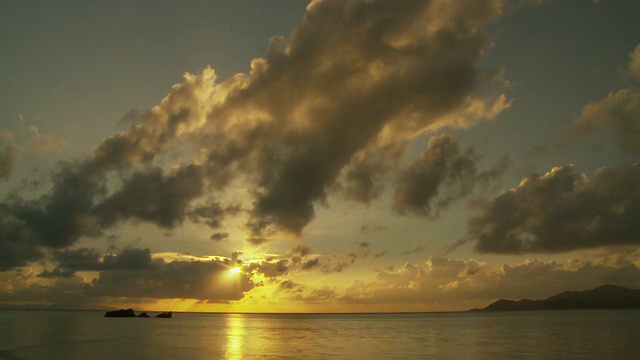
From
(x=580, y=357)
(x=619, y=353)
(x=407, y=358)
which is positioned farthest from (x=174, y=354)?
(x=619, y=353)

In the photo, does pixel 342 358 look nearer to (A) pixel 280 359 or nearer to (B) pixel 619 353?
(A) pixel 280 359

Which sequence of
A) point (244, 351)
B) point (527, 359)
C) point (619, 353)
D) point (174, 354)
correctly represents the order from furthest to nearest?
point (244, 351), point (174, 354), point (619, 353), point (527, 359)

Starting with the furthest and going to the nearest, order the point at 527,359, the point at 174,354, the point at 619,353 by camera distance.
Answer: the point at 174,354 < the point at 619,353 < the point at 527,359

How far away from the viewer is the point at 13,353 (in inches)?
2859

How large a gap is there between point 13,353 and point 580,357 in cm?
8321

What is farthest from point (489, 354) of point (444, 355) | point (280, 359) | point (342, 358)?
point (280, 359)

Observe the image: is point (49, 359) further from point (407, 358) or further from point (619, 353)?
point (619, 353)

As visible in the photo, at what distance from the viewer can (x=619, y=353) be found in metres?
70.8

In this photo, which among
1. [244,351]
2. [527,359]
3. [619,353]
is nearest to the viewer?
[527,359]

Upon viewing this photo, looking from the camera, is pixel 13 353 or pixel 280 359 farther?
pixel 13 353

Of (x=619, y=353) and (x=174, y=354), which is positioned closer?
(x=619, y=353)

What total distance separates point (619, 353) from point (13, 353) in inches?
3584

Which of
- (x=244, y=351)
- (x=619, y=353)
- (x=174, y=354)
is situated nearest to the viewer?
(x=619, y=353)

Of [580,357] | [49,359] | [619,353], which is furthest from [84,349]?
[619,353]
